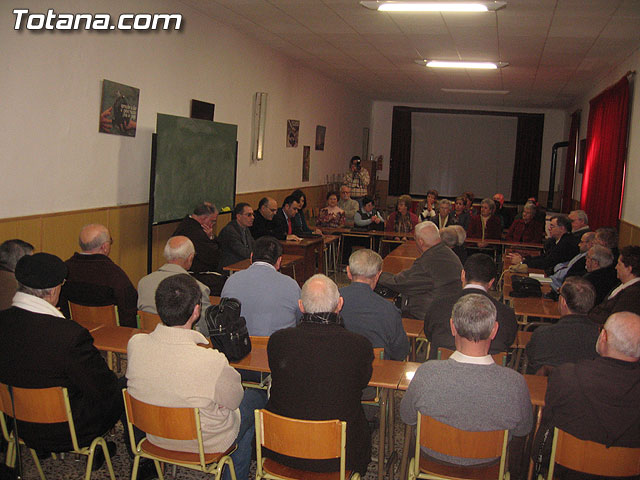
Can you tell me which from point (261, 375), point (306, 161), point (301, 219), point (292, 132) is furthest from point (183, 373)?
point (306, 161)

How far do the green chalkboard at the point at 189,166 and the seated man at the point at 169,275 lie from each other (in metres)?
2.26

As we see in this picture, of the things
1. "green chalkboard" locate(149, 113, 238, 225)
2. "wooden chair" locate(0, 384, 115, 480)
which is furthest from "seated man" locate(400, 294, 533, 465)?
"green chalkboard" locate(149, 113, 238, 225)

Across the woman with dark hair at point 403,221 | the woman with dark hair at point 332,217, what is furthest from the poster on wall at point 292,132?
the woman with dark hair at point 403,221

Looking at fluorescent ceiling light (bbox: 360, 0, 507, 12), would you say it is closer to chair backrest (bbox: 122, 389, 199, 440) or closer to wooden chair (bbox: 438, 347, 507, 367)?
wooden chair (bbox: 438, 347, 507, 367)

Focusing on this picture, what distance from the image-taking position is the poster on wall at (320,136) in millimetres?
13180

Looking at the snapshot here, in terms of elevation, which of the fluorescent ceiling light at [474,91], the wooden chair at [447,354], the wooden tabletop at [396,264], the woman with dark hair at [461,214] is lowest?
the wooden chair at [447,354]

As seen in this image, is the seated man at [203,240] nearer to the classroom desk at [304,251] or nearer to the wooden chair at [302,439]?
the classroom desk at [304,251]

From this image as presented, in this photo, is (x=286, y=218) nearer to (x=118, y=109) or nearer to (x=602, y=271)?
(x=118, y=109)

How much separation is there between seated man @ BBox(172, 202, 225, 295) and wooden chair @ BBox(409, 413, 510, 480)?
12.5ft

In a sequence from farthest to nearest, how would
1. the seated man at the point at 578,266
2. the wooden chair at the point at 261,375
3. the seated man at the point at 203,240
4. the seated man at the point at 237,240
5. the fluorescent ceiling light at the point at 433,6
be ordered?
1. the seated man at the point at 237,240
2. the seated man at the point at 203,240
3. the fluorescent ceiling light at the point at 433,6
4. the seated man at the point at 578,266
5. the wooden chair at the point at 261,375

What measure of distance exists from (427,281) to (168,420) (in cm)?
295

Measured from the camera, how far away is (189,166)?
7.36m

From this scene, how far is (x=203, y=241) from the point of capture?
6582mm

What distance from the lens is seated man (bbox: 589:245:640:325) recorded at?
14.1ft
